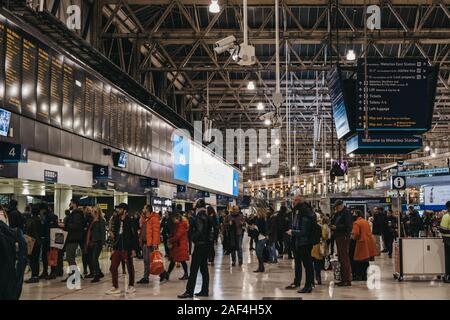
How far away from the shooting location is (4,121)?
1126 cm

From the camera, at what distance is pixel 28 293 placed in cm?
1031

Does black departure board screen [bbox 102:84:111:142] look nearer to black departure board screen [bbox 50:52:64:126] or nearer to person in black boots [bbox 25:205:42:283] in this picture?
black departure board screen [bbox 50:52:64:126]

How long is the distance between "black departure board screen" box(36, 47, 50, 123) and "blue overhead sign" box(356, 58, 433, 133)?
267 inches

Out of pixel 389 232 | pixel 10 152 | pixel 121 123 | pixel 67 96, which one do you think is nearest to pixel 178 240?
pixel 10 152

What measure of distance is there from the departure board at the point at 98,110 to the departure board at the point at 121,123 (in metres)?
1.60

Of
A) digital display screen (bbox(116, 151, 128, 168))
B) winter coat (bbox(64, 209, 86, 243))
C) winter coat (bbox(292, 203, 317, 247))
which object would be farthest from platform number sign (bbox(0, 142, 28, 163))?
digital display screen (bbox(116, 151, 128, 168))

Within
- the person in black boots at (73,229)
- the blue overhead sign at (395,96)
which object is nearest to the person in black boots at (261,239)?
the blue overhead sign at (395,96)

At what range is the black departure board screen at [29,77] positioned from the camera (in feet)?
40.4

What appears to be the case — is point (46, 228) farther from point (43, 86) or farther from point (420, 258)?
point (420, 258)

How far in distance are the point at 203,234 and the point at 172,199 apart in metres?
16.8

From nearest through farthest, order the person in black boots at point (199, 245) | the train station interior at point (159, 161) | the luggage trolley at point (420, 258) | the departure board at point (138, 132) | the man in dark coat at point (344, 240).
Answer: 1. the person in black boots at point (199, 245)
2. the train station interior at point (159, 161)
3. the man in dark coat at point (344, 240)
4. the luggage trolley at point (420, 258)
5. the departure board at point (138, 132)

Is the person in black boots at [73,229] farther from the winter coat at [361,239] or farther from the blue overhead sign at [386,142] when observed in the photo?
the blue overhead sign at [386,142]
